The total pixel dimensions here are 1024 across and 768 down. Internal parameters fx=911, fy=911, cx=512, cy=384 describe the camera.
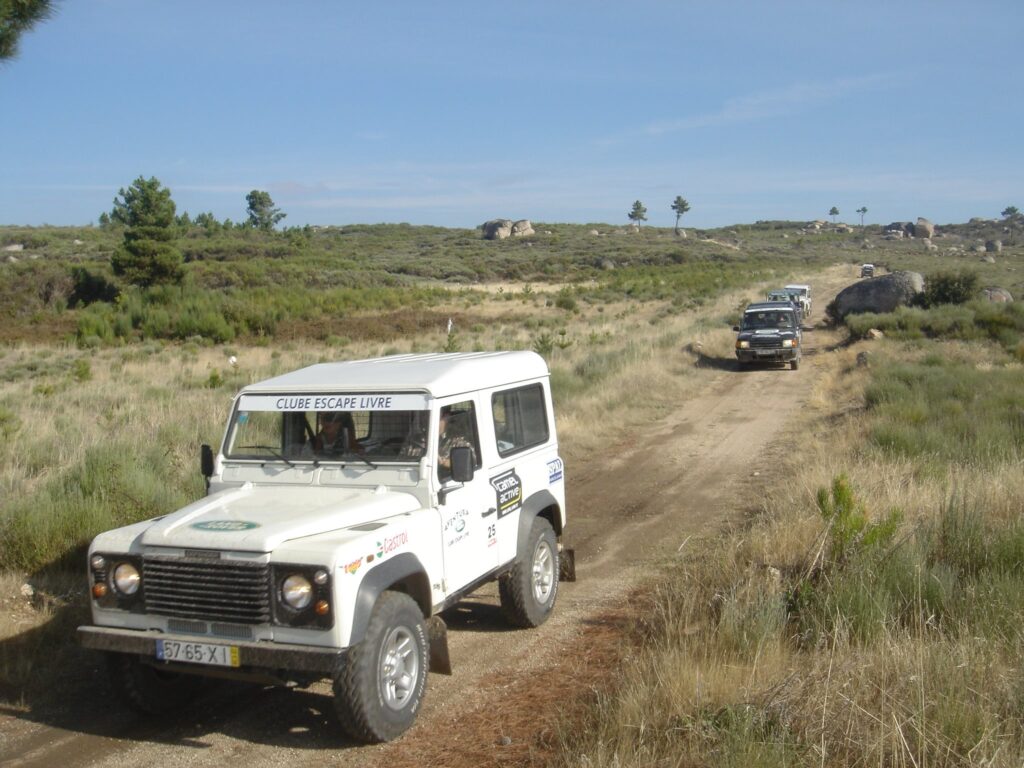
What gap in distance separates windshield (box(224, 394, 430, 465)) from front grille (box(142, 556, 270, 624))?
1.33 m

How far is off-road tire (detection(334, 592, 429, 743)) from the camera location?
469 centimetres

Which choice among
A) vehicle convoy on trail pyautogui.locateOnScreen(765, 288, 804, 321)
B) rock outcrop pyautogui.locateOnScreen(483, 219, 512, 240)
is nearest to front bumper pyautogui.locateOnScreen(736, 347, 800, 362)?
vehicle convoy on trail pyautogui.locateOnScreen(765, 288, 804, 321)

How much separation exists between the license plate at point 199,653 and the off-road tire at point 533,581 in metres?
2.36

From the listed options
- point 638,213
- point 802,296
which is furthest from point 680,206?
point 802,296

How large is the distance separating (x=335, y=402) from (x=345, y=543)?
4.87 ft

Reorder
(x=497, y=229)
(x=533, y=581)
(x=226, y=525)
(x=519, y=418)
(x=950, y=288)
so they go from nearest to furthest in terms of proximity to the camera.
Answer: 1. (x=226, y=525)
2. (x=533, y=581)
3. (x=519, y=418)
4. (x=950, y=288)
5. (x=497, y=229)

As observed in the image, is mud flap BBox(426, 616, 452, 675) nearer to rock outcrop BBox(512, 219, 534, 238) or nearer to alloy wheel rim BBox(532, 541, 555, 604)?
alloy wheel rim BBox(532, 541, 555, 604)

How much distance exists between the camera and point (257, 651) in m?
4.62

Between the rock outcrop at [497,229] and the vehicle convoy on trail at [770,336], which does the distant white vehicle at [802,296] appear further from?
the rock outcrop at [497,229]

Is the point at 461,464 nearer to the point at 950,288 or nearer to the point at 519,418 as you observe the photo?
the point at 519,418

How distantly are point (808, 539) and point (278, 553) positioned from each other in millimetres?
4400

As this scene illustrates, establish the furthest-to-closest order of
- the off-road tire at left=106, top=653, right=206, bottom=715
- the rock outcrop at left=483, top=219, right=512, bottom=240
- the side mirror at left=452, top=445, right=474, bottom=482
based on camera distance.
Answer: the rock outcrop at left=483, top=219, right=512, bottom=240 → the side mirror at left=452, top=445, right=474, bottom=482 → the off-road tire at left=106, top=653, right=206, bottom=715

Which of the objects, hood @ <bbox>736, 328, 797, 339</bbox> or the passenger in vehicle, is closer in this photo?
the passenger in vehicle

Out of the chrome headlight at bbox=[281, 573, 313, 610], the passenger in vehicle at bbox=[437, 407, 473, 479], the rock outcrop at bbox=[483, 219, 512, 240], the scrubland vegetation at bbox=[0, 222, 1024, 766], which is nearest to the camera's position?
the scrubland vegetation at bbox=[0, 222, 1024, 766]
